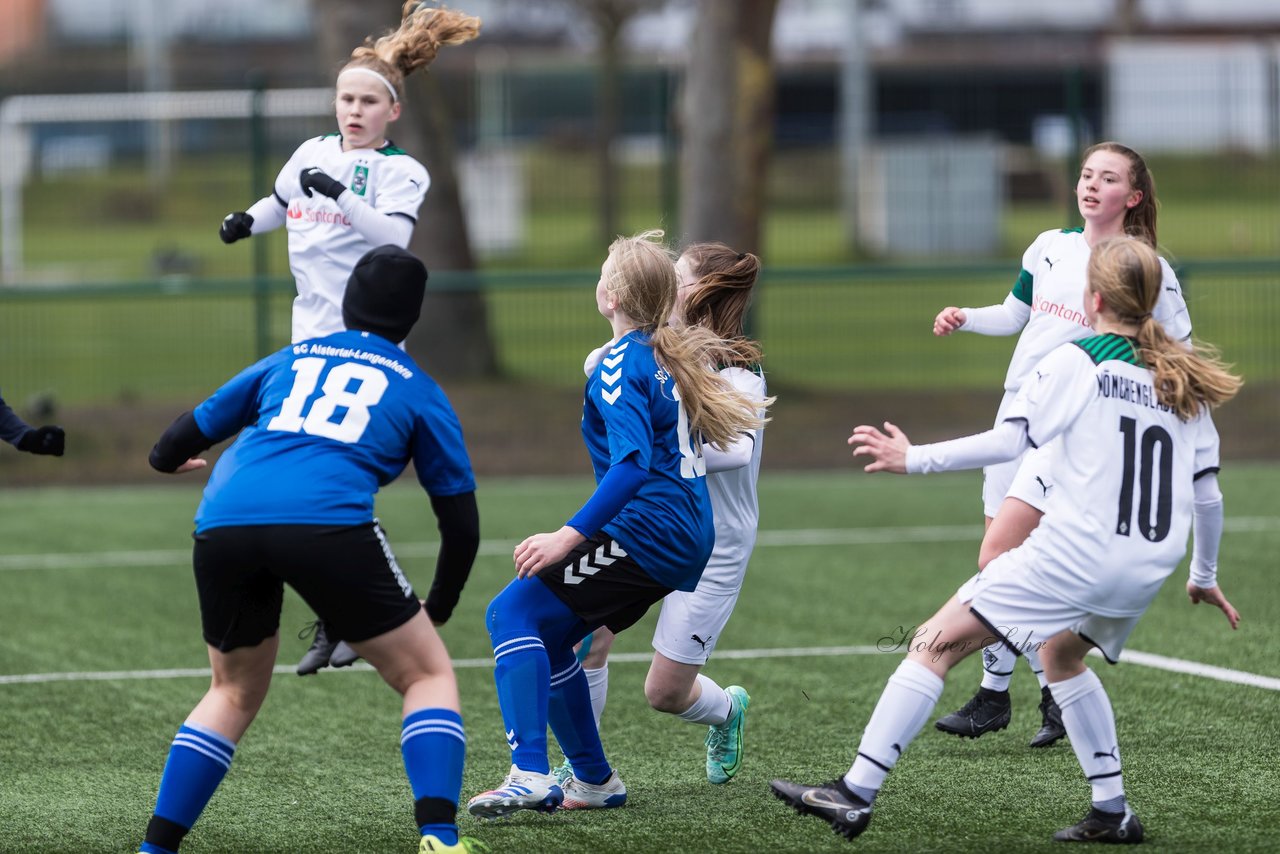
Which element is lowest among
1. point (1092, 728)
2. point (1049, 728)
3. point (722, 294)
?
point (1049, 728)

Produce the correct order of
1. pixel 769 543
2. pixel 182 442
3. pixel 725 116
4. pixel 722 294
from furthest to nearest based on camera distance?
pixel 725 116
pixel 769 543
pixel 722 294
pixel 182 442

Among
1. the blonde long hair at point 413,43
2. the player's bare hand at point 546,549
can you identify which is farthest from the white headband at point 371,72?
the player's bare hand at point 546,549

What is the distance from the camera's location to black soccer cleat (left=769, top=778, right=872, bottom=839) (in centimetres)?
448

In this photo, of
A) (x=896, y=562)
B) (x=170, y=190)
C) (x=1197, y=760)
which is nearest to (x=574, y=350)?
(x=896, y=562)

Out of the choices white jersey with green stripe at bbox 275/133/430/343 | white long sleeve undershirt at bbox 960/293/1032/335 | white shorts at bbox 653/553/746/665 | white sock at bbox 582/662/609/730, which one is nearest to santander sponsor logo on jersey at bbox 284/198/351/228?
white jersey with green stripe at bbox 275/133/430/343

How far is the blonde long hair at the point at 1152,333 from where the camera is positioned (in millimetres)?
4484

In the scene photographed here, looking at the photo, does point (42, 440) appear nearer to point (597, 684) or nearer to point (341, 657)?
point (341, 657)

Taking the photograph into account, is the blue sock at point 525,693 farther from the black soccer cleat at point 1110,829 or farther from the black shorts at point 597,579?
the black soccer cleat at point 1110,829

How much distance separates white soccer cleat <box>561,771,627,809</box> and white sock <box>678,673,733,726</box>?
32cm

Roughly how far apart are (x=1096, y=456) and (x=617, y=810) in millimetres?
1760

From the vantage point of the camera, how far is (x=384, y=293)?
441 cm

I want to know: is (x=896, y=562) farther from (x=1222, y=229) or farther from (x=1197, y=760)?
(x=1222, y=229)

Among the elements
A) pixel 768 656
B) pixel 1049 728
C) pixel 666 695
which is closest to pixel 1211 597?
pixel 1049 728

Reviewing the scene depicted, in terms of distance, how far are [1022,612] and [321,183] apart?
295 centimetres
